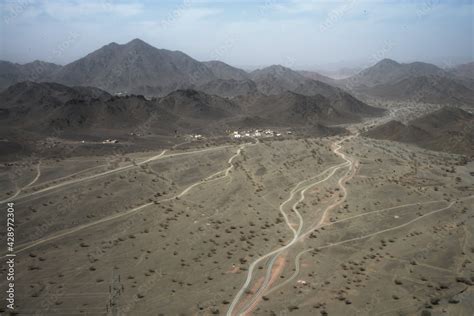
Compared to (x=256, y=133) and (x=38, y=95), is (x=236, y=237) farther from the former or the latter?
(x=38, y=95)

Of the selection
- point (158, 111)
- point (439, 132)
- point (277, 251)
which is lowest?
point (277, 251)

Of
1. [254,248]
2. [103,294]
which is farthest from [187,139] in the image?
[103,294]

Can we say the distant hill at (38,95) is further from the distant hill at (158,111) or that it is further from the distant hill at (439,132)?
the distant hill at (439,132)

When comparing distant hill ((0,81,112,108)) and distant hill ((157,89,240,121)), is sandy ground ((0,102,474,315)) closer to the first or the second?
distant hill ((157,89,240,121))

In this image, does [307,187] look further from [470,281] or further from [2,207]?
[2,207]

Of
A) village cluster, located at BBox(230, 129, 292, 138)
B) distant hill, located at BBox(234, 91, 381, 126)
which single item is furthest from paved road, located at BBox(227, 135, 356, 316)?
distant hill, located at BBox(234, 91, 381, 126)

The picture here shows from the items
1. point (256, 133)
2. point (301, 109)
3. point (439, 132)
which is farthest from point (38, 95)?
point (439, 132)

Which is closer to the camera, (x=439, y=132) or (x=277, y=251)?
(x=277, y=251)
